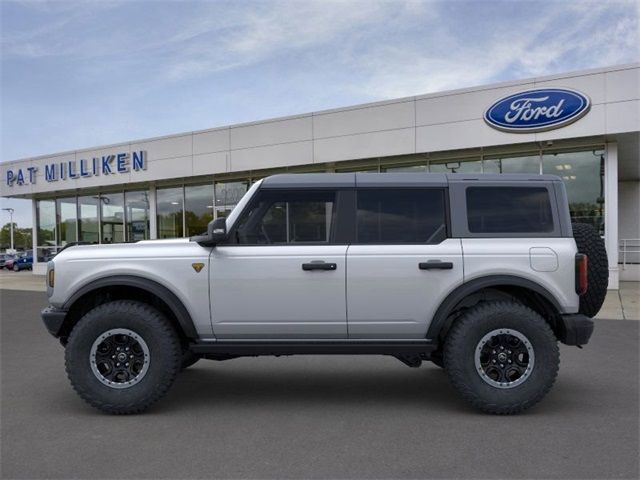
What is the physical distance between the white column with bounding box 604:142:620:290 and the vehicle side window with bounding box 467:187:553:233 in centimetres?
1015

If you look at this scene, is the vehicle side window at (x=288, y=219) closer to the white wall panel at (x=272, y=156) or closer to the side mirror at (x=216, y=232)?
the side mirror at (x=216, y=232)

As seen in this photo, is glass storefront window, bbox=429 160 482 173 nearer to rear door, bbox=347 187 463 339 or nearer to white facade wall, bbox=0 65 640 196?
white facade wall, bbox=0 65 640 196

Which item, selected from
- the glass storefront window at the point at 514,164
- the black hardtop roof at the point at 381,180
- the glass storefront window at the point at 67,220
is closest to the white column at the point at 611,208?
the glass storefront window at the point at 514,164

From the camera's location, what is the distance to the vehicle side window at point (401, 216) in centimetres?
446

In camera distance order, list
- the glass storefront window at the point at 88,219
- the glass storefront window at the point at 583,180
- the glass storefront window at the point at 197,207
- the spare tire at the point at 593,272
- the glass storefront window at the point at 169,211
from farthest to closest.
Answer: the glass storefront window at the point at 88,219
the glass storefront window at the point at 169,211
the glass storefront window at the point at 197,207
the glass storefront window at the point at 583,180
the spare tire at the point at 593,272

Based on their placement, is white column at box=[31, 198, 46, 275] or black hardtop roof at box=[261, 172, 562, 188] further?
white column at box=[31, 198, 46, 275]

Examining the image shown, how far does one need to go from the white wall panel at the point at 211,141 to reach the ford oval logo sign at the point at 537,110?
8.51m

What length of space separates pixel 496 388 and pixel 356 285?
4.53 ft

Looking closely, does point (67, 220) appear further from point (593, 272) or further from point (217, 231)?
point (593, 272)

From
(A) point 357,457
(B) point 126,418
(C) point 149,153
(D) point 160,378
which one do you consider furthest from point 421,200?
(C) point 149,153

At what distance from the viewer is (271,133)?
16922mm

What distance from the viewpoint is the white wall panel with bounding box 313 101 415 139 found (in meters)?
14.9

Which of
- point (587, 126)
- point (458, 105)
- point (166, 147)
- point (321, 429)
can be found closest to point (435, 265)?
point (321, 429)

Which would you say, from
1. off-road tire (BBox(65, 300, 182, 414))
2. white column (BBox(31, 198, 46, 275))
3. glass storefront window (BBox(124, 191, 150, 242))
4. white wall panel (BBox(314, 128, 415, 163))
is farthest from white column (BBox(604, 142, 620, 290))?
white column (BBox(31, 198, 46, 275))
